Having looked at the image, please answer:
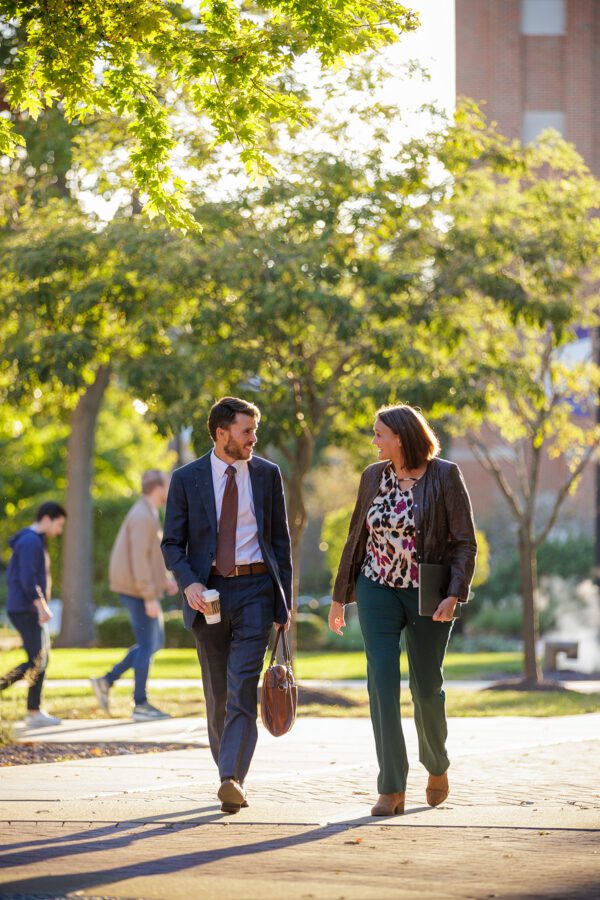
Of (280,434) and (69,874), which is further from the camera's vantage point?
(280,434)

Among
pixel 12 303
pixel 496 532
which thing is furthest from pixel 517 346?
pixel 496 532

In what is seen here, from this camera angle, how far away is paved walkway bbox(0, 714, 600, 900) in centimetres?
582

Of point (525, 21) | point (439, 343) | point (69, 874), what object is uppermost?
point (525, 21)

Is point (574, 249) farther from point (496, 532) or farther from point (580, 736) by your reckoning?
point (496, 532)

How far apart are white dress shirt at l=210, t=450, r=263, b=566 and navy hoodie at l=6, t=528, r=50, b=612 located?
196 inches

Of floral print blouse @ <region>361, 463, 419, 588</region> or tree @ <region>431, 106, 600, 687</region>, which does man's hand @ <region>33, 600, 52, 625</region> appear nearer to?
tree @ <region>431, 106, 600, 687</region>

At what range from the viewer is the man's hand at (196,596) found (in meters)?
7.45

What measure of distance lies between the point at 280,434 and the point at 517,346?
166 inches

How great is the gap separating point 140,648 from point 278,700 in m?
5.61

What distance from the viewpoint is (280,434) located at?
1470 centimetres

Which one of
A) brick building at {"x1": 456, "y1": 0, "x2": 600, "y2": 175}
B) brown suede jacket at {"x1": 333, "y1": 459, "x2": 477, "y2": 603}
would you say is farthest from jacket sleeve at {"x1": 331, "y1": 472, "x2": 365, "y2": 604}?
brick building at {"x1": 456, "y1": 0, "x2": 600, "y2": 175}

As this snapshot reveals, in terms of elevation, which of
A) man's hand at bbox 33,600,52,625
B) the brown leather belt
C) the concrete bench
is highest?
the brown leather belt

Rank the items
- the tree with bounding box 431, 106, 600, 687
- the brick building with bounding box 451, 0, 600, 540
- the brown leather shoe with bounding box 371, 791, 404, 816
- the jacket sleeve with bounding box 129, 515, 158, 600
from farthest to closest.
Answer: the brick building with bounding box 451, 0, 600, 540, the tree with bounding box 431, 106, 600, 687, the jacket sleeve with bounding box 129, 515, 158, 600, the brown leather shoe with bounding box 371, 791, 404, 816

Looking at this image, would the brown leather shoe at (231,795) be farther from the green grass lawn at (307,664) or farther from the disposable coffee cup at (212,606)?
the green grass lawn at (307,664)
